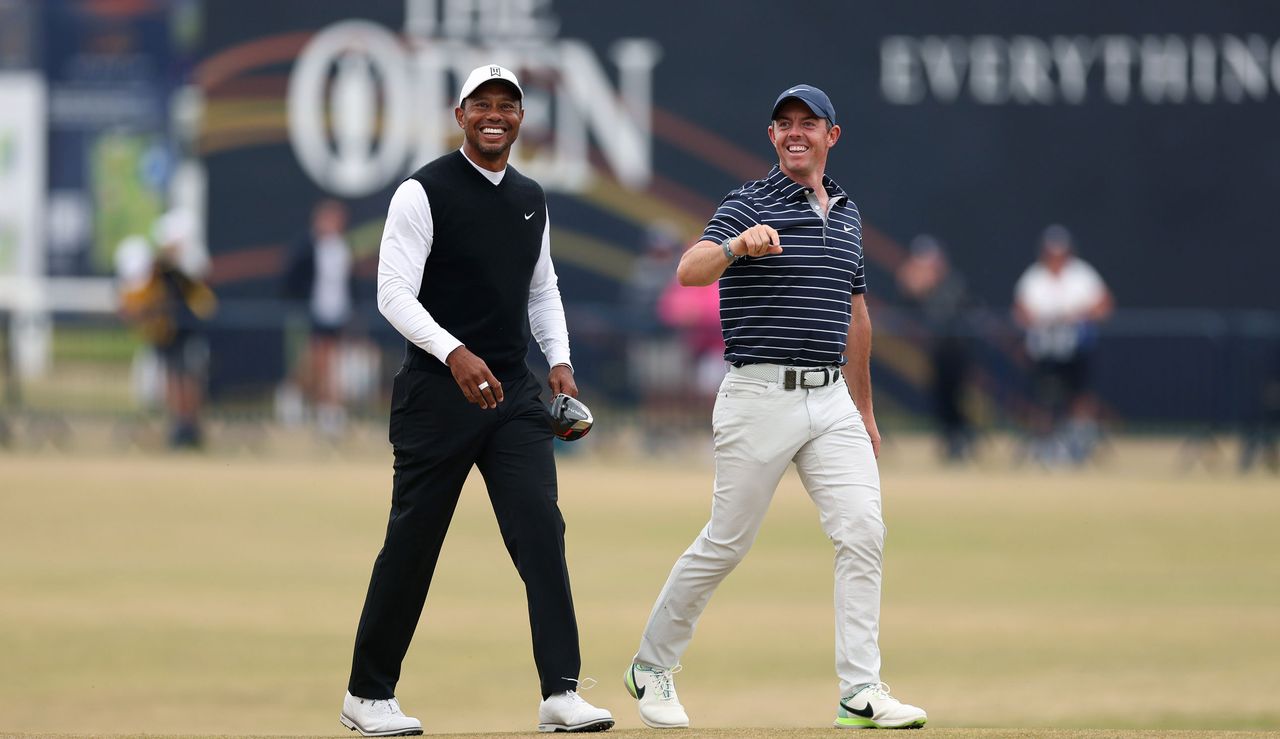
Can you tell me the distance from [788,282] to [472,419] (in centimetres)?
119

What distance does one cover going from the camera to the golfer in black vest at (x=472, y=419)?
652cm

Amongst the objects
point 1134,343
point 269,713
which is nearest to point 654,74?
point 1134,343

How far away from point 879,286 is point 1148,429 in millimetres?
3685

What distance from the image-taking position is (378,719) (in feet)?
21.8

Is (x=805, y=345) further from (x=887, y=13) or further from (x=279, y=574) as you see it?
(x=887, y=13)

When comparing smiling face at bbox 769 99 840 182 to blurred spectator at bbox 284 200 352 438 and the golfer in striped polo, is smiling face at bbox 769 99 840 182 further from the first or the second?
blurred spectator at bbox 284 200 352 438

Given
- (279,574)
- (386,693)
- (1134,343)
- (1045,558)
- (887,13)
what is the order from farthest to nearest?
Result: (887,13) < (1134,343) < (1045,558) < (279,574) < (386,693)

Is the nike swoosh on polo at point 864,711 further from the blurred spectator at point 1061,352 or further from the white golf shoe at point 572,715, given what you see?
the blurred spectator at point 1061,352

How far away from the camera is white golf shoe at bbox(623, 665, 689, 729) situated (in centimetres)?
684

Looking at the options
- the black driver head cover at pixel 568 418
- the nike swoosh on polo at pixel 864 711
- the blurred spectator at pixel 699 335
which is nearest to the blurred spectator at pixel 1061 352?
the blurred spectator at pixel 699 335

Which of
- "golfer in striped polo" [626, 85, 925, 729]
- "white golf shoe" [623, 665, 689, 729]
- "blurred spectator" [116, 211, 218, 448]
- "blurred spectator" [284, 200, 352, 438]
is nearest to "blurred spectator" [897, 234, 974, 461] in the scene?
"blurred spectator" [284, 200, 352, 438]

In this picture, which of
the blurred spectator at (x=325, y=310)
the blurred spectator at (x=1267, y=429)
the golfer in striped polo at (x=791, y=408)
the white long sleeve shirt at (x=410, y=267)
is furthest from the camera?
the blurred spectator at (x=325, y=310)

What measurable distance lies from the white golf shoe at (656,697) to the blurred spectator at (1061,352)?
1297 centimetres

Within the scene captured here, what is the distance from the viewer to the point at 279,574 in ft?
39.6
